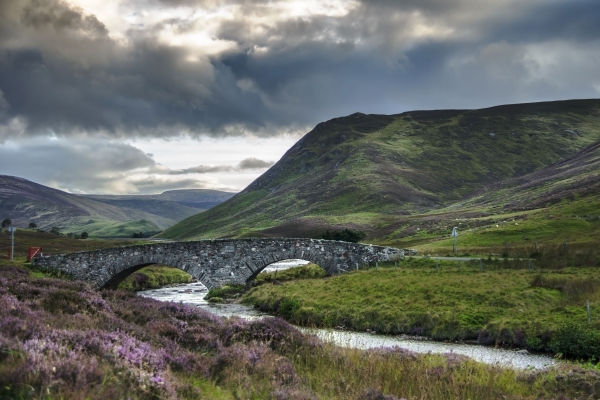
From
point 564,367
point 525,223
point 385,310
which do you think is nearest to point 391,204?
point 525,223

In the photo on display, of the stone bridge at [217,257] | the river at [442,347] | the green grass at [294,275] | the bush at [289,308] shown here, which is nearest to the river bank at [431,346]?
the river at [442,347]

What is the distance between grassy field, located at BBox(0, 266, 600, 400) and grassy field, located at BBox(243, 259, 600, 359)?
352 inches

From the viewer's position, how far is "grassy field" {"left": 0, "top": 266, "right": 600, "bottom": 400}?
720 centimetres

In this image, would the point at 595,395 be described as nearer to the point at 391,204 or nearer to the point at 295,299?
the point at 295,299

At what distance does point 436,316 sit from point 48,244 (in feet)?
238

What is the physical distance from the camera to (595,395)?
11.1m

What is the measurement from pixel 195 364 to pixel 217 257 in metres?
38.3

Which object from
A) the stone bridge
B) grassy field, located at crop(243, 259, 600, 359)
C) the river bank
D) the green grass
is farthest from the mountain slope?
the river bank

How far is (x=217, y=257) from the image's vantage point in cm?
4759

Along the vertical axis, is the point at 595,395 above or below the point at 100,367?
below

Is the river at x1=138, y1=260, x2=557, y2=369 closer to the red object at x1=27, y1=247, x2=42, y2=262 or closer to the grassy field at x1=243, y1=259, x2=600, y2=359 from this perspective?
the grassy field at x1=243, y1=259, x2=600, y2=359

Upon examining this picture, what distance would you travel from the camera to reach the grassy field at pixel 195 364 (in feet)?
23.6

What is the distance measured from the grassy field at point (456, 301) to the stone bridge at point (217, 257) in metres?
5.44

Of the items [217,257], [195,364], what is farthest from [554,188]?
[195,364]
